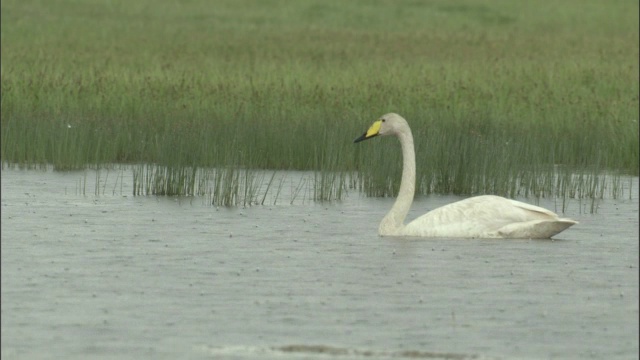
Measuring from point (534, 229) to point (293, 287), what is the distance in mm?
3684

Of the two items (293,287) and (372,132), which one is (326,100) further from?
(293,287)

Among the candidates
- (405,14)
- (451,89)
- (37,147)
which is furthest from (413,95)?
(405,14)

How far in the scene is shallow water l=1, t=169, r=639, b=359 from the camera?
869 centimetres

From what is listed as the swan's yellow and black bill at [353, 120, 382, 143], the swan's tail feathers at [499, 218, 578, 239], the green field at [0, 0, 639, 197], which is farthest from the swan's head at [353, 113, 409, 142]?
the green field at [0, 0, 639, 197]

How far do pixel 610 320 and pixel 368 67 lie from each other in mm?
22553

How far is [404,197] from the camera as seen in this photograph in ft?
47.8

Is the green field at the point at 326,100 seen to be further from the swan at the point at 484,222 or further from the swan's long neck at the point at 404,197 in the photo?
the swan at the point at 484,222

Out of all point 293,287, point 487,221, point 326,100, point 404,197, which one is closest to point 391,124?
point 404,197

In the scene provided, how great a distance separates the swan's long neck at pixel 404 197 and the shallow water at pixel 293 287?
0.78 ft

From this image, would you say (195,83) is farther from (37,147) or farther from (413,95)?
(37,147)

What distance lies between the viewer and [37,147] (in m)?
19.5

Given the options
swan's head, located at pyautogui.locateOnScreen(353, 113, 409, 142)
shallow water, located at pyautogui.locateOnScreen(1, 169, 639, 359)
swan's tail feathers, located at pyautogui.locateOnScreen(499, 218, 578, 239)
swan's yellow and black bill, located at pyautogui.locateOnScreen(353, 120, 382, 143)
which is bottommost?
shallow water, located at pyautogui.locateOnScreen(1, 169, 639, 359)

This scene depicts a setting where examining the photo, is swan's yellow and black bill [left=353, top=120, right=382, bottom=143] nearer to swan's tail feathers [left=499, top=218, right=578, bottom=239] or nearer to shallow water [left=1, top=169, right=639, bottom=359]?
shallow water [left=1, top=169, right=639, bottom=359]

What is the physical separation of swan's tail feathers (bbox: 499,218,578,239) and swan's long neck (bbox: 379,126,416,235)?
3.31 ft
